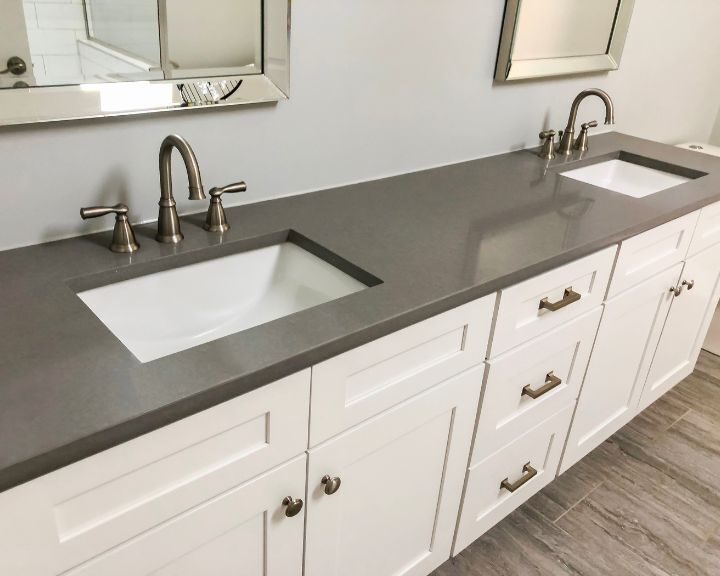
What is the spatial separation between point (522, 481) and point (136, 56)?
4.37ft

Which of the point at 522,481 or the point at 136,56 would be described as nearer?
the point at 136,56

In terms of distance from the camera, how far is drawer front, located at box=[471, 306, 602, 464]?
4.63 feet

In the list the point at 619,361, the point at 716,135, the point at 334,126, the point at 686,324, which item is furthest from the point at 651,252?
the point at 716,135

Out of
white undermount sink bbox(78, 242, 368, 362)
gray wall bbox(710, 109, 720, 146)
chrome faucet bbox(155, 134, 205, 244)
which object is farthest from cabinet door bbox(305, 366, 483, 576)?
gray wall bbox(710, 109, 720, 146)

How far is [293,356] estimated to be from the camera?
3.02 feet

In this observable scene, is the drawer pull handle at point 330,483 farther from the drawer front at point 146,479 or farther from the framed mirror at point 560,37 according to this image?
the framed mirror at point 560,37

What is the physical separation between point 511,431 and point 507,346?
28cm

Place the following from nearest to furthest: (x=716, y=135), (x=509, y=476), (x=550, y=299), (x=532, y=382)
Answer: (x=550, y=299) < (x=532, y=382) < (x=509, y=476) < (x=716, y=135)

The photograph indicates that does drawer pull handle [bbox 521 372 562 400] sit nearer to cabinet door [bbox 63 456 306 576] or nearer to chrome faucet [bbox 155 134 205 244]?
cabinet door [bbox 63 456 306 576]

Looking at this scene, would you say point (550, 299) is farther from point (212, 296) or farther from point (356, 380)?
point (212, 296)

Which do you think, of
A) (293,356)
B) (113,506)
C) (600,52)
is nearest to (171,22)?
(293,356)

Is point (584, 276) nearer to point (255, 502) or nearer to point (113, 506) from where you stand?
point (255, 502)

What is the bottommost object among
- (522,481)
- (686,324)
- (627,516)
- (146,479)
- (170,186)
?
(627,516)

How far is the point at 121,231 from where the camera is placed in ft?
3.89
